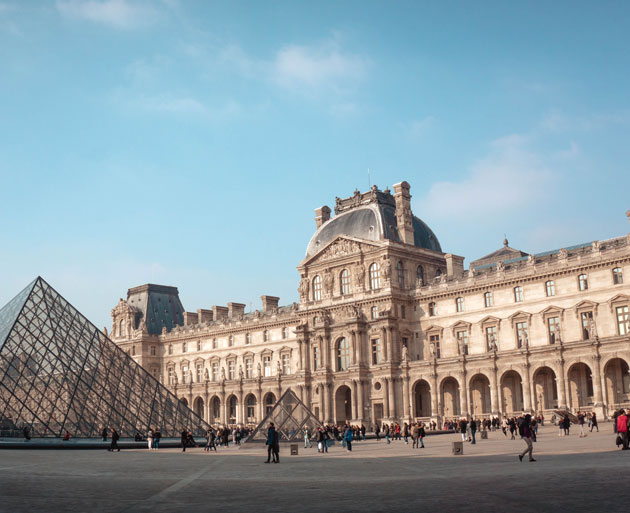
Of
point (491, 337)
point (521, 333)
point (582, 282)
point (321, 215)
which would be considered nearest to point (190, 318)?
point (321, 215)

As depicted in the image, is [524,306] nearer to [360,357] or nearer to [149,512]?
[360,357]

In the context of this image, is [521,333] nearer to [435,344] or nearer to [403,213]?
[435,344]

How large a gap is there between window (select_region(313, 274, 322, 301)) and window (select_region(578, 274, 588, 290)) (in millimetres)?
21636

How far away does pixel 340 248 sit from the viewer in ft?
201

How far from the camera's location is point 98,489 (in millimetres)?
13695

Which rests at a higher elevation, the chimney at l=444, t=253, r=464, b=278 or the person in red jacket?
the chimney at l=444, t=253, r=464, b=278

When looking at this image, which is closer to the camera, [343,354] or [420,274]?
[343,354]

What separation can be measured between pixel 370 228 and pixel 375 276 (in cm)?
419

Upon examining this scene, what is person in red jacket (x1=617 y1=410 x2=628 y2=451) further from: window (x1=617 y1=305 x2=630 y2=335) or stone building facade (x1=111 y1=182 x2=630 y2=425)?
window (x1=617 y1=305 x2=630 y2=335)

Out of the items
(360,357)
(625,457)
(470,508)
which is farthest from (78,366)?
(470,508)

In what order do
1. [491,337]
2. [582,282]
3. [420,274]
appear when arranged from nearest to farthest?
[582,282] → [491,337] → [420,274]

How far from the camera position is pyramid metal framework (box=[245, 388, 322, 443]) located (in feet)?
130

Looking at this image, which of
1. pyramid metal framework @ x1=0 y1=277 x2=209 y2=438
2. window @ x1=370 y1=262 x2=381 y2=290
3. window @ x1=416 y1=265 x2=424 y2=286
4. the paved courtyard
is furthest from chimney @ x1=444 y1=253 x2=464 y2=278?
the paved courtyard

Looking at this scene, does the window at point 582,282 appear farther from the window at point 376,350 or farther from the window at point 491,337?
the window at point 376,350
